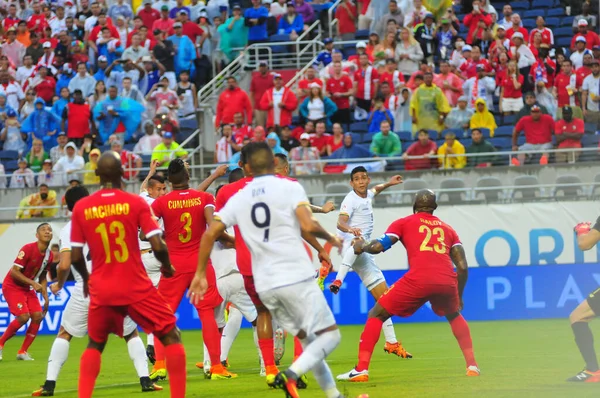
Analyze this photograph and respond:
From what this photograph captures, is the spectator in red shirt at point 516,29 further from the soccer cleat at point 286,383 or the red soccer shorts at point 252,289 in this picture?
the soccer cleat at point 286,383

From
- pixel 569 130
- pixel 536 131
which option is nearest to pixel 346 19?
pixel 536 131

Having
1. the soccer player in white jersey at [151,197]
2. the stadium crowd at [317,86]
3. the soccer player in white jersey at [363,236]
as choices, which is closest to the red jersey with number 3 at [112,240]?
the soccer player in white jersey at [151,197]

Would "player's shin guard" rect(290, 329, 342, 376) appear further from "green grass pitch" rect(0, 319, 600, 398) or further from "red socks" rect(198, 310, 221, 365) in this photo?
"red socks" rect(198, 310, 221, 365)

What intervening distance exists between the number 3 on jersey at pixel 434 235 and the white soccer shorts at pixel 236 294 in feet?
8.86

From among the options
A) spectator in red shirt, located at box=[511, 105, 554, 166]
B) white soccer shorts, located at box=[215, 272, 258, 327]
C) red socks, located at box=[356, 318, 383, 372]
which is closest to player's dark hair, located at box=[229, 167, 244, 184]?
white soccer shorts, located at box=[215, 272, 258, 327]

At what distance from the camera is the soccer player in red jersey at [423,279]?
12078mm

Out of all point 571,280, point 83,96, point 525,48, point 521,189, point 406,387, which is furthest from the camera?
point 83,96

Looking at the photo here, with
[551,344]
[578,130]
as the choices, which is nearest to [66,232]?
[551,344]

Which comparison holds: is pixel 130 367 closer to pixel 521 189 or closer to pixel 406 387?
pixel 406 387

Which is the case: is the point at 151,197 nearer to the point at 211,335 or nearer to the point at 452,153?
the point at 211,335

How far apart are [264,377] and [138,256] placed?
3950mm

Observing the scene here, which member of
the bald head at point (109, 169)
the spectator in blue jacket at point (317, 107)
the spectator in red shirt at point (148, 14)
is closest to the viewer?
the bald head at point (109, 169)

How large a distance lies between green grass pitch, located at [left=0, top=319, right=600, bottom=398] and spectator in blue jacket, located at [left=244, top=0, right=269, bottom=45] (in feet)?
35.1

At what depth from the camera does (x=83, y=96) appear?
2847 cm
